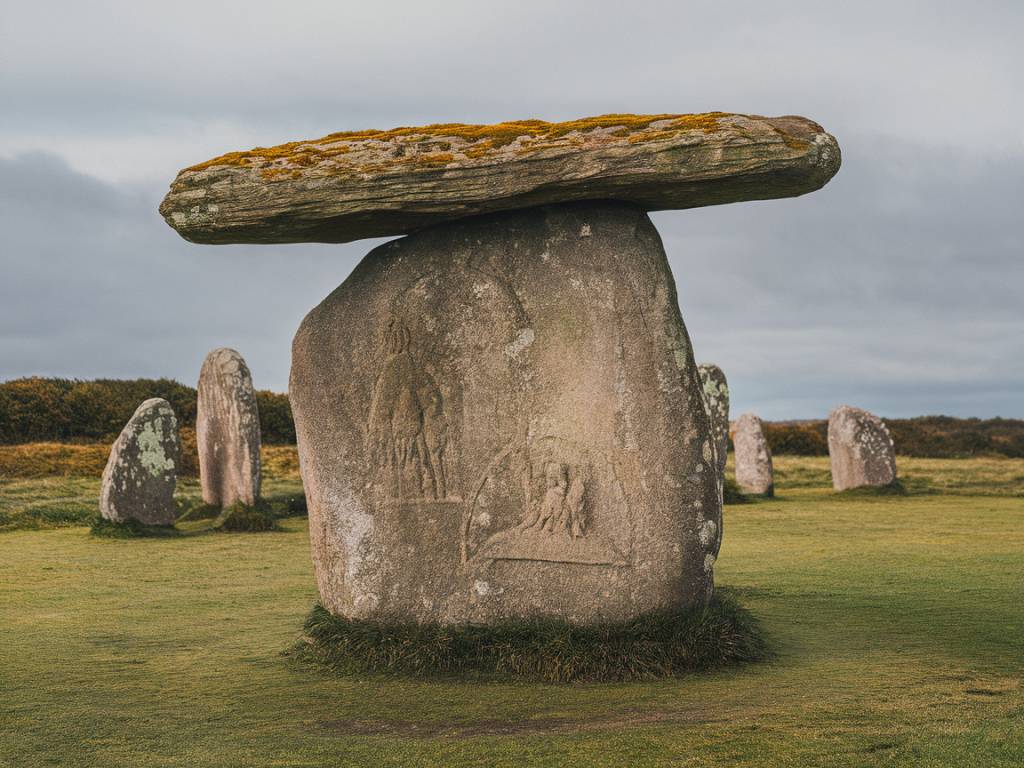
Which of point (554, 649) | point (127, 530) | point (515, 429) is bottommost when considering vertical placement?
point (554, 649)

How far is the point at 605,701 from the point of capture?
796 cm

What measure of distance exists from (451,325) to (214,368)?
12.3 m

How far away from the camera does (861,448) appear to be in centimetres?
2636

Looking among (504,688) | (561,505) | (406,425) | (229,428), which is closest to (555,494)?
(561,505)

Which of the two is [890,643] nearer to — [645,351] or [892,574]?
[645,351]

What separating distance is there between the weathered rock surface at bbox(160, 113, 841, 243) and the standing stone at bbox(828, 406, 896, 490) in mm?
18152

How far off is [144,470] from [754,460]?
14.6 m

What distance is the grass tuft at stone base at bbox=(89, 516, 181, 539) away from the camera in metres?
19.0

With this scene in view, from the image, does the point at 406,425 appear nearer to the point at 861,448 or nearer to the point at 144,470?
the point at 144,470

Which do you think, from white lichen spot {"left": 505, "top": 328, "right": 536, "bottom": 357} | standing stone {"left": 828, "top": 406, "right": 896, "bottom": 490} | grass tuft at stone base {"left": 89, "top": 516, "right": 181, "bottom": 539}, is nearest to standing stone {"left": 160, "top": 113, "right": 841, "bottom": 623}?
white lichen spot {"left": 505, "top": 328, "right": 536, "bottom": 357}

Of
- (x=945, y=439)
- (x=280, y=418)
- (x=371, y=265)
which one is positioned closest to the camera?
(x=371, y=265)

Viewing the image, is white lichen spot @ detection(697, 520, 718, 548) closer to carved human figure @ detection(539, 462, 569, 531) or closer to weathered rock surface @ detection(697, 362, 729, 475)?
carved human figure @ detection(539, 462, 569, 531)

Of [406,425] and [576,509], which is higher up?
[406,425]

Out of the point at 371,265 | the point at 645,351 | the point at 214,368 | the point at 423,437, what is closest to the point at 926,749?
the point at 645,351
